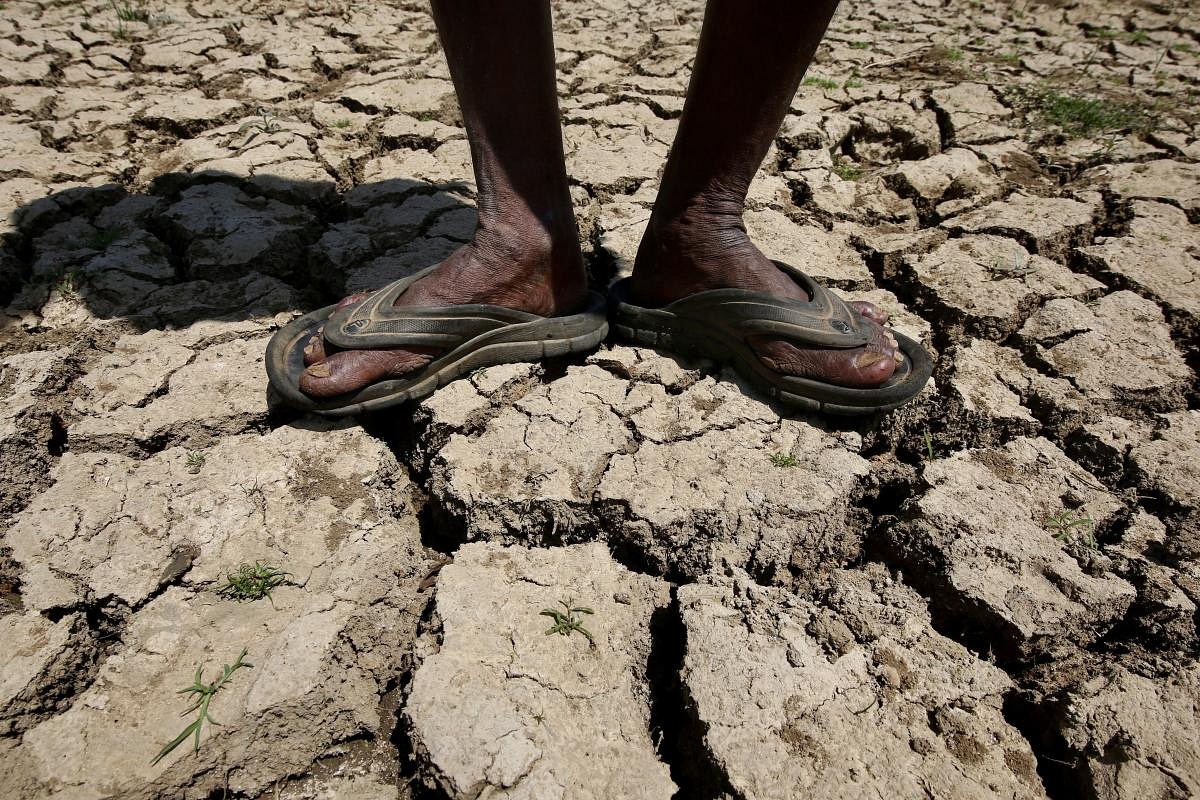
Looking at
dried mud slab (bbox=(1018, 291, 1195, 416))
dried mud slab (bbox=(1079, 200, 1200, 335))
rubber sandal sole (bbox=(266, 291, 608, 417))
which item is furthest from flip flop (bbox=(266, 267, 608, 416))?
dried mud slab (bbox=(1079, 200, 1200, 335))

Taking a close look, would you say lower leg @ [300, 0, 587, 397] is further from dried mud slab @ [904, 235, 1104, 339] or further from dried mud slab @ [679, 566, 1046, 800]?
dried mud slab @ [904, 235, 1104, 339]

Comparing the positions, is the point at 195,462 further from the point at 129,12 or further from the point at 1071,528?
the point at 129,12

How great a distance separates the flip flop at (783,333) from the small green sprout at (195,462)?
0.96 meters

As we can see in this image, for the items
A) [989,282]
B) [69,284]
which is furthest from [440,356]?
[989,282]

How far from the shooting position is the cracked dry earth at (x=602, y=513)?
41.1 inches

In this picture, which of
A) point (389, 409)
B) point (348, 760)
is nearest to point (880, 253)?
point (389, 409)

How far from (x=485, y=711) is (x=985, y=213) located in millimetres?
2077

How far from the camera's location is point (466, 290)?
57.1 inches

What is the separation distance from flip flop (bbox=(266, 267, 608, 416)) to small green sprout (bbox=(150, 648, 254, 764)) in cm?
51

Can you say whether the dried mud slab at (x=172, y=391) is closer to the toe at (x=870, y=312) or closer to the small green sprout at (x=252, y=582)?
the small green sprout at (x=252, y=582)

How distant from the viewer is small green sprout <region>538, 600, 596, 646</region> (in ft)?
3.85

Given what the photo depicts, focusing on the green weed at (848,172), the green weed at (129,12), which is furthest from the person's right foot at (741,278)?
the green weed at (129,12)

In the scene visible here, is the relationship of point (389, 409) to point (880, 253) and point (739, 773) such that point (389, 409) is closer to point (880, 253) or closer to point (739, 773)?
point (739, 773)

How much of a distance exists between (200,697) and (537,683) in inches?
20.7
